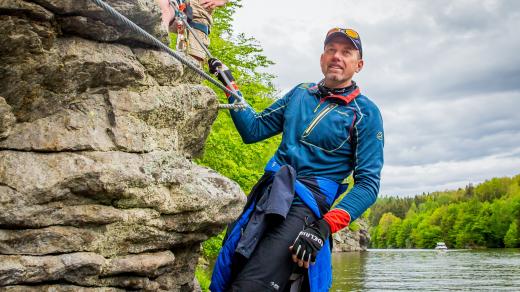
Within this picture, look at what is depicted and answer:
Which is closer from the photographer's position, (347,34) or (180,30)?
(347,34)

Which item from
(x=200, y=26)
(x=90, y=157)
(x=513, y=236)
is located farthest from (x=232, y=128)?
(x=513, y=236)

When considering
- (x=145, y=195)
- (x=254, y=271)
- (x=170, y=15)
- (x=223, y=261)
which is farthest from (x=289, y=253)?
(x=170, y=15)

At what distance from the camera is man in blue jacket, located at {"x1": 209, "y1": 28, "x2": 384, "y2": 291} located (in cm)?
390

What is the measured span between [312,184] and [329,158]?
0.28m

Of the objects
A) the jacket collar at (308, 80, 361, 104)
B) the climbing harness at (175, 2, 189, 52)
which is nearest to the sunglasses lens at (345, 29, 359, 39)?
the jacket collar at (308, 80, 361, 104)

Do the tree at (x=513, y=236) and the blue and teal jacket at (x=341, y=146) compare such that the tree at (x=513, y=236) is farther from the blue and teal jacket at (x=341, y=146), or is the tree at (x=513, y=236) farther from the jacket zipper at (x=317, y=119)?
the jacket zipper at (x=317, y=119)

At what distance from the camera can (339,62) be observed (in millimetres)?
4508

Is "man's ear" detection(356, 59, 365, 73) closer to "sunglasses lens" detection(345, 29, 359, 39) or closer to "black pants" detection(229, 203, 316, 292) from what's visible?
"sunglasses lens" detection(345, 29, 359, 39)

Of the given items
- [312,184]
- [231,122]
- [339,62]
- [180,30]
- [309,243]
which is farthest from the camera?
[231,122]

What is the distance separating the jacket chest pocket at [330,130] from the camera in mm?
4312

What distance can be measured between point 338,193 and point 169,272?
6.01 feet

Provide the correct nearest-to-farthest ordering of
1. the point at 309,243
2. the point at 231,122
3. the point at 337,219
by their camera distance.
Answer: the point at 309,243
the point at 337,219
the point at 231,122

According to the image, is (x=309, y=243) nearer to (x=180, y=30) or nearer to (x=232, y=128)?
(x=180, y=30)

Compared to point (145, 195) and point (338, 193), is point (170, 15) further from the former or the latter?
point (338, 193)
